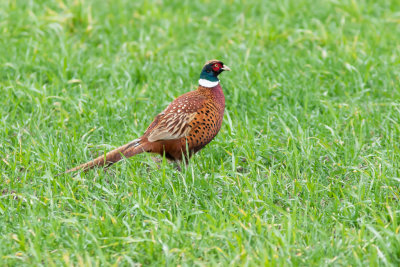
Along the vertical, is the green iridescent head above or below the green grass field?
above

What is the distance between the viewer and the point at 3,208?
12.0 feet

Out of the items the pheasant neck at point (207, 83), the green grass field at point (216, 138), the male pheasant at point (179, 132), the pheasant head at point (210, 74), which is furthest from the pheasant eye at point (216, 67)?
the green grass field at point (216, 138)

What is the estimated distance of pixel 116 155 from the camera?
164 inches

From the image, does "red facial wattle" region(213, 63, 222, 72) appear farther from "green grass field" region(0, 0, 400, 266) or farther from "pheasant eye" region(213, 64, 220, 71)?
"green grass field" region(0, 0, 400, 266)

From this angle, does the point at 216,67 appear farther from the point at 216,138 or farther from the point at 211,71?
the point at 216,138

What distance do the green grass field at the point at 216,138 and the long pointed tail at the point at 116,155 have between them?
7 centimetres

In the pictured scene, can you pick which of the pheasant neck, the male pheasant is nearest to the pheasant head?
the pheasant neck

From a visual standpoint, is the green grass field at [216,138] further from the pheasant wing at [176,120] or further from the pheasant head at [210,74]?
the pheasant head at [210,74]

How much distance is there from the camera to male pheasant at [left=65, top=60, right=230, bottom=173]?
4.20m

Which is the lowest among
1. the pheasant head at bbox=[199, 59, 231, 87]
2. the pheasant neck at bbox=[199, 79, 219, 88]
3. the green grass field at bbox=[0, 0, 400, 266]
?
the green grass field at bbox=[0, 0, 400, 266]

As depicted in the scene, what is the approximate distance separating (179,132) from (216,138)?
0.66 m

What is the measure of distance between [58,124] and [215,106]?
1.48 m

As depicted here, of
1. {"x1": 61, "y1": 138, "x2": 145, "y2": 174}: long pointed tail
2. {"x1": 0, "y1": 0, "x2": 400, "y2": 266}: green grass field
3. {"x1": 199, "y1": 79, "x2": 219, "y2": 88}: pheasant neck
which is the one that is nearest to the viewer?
{"x1": 0, "y1": 0, "x2": 400, "y2": 266}: green grass field

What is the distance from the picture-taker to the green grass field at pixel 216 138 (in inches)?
128
